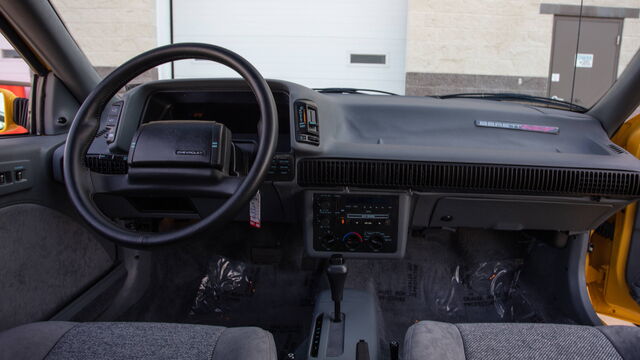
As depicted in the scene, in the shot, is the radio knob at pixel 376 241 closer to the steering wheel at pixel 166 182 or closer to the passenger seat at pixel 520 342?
the passenger seat at pixel 520 342

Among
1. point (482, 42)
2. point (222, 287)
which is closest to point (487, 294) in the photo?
point (222, 287)

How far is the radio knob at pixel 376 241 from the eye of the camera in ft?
5.48

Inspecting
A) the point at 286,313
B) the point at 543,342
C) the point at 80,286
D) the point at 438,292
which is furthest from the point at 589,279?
the point at 80,286

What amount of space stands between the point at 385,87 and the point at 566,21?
10.2 ft

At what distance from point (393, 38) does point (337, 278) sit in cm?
511

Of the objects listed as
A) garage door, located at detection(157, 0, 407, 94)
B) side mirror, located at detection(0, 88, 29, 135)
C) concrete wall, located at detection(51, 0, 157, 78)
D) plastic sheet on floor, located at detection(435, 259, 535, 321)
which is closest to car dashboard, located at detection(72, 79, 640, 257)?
side mirror, located at detection(0, 88, 29, 135)

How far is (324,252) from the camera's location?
170 cm

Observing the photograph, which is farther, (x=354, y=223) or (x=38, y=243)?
(x=354, y=223)

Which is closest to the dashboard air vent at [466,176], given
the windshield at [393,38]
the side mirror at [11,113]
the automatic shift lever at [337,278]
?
the automatic shift lever at [337,278]

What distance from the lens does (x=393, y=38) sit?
19.5 ft

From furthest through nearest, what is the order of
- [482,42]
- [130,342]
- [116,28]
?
[482,42] → [116,28] → [130,342]

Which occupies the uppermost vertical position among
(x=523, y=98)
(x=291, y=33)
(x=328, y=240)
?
(x=291, y=33)

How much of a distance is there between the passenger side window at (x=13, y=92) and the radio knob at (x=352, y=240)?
4.73 ft

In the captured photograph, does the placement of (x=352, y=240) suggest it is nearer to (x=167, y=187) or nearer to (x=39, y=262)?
(x=167, y=187)
